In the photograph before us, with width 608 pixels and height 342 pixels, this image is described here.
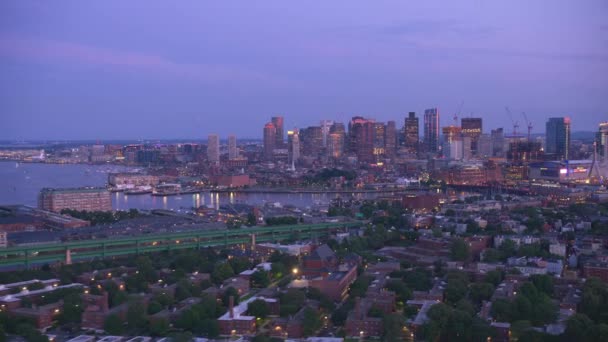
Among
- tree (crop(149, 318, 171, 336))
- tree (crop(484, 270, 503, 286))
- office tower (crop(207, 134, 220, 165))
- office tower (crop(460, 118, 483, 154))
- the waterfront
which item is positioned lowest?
the waterfront

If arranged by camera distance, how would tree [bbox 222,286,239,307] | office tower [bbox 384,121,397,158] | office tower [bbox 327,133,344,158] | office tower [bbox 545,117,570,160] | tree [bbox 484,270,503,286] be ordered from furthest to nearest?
office tower [bbox 327,133,344,158] → office tower [bbox 384,121,397,158] → office tower [bbox 545,117,570,160] → tree [bbox 484,270,503,286] → tree [bbox 222,286,239,307]

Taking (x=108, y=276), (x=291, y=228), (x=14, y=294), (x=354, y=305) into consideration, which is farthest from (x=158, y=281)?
(x=291, y=228)

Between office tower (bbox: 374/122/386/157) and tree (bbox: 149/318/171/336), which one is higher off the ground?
office tower (bbox: 374/122/386/157)

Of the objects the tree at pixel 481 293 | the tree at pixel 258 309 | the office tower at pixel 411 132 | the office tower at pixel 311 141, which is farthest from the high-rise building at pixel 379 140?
the tree at pixel 258 309

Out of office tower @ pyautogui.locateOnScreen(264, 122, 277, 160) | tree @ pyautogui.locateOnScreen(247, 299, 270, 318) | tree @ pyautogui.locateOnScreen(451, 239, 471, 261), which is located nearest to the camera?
tree @ pyautogui.locateOnScreen(247, 299, 270, 318)

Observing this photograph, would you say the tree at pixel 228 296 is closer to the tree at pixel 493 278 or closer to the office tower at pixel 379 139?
the tree at pixel 493 278

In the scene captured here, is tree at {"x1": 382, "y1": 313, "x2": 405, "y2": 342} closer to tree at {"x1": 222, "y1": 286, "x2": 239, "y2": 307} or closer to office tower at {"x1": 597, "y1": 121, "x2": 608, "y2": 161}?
tree at {"x1": 222, "y1": 286, "x2": 239, "y2": 307}

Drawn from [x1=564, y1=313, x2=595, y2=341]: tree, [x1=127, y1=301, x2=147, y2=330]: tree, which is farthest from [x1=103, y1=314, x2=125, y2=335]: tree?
[x1=564, y1=313, x2=595, y2=341]: tree
